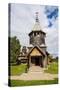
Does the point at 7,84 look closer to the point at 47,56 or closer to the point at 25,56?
the point at 25,56

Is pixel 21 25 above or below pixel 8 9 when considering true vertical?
below

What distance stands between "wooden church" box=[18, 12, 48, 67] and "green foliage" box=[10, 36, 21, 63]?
0.09 m

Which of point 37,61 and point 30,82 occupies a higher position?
point 37,61

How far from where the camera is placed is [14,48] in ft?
6.86

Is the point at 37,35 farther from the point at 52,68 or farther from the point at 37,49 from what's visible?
the point at 52,68

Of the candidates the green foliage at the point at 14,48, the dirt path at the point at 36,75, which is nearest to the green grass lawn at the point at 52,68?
the dirt path at the point at 36,75

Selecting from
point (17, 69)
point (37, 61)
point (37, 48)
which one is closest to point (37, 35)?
point (37, 48)

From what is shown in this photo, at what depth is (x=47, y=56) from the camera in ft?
7.07

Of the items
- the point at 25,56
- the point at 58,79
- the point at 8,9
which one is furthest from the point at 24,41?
the point at 58,79

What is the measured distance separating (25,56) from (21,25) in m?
0.29

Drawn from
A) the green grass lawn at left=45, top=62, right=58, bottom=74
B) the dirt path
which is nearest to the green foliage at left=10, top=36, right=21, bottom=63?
the dirt path

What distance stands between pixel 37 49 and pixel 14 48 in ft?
0.71

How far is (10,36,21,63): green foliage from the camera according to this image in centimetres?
209

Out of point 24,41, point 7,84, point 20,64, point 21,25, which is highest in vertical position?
point 21,25
